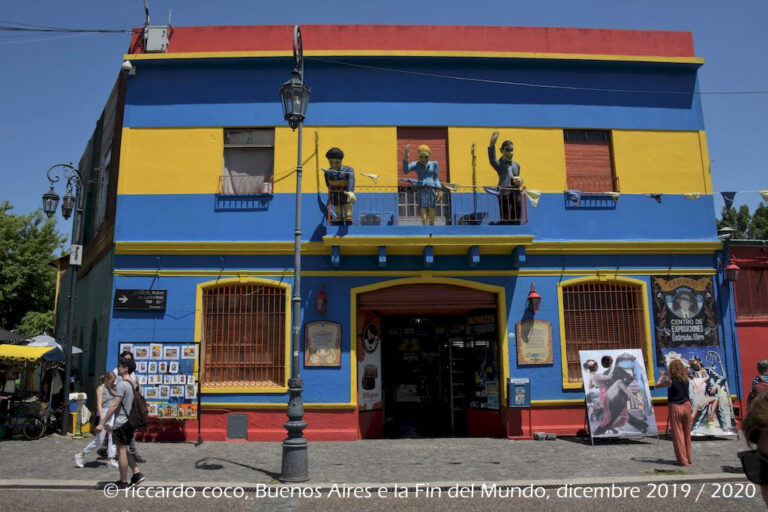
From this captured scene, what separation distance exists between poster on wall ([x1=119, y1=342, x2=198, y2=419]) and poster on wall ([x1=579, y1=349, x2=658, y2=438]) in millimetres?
7693

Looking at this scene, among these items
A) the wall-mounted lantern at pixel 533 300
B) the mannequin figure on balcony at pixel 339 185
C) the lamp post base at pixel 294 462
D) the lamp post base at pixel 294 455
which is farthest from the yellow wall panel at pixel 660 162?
the lamp post base at pixel 294 462

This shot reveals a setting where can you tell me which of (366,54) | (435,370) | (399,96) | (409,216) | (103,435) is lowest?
(103,435)

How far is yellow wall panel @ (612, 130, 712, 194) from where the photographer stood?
13273mm

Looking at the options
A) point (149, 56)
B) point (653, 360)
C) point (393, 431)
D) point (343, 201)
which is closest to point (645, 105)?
point (653, 360)

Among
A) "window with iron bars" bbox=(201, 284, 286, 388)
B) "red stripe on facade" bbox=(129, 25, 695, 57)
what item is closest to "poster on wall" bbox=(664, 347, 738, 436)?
"red stripe on facade" bbox=(129, 25, 695, 57)

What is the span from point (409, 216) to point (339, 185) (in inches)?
65.9

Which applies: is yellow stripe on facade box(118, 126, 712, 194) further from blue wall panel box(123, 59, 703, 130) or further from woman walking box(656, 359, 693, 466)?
woman walking box(656, 359, 693, 466)

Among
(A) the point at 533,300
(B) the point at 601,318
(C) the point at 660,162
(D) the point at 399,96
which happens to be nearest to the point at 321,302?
(A) the point at 533,300

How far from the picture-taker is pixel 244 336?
12.4 metres

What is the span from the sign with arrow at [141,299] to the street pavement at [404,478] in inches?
110

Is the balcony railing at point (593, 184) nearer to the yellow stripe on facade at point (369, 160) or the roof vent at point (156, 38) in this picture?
the yellow stripe on facade at point (369, 160)

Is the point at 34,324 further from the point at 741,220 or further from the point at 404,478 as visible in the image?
the point at 741,220

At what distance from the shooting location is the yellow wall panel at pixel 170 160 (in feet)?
42.2

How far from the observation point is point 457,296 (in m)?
12.6
